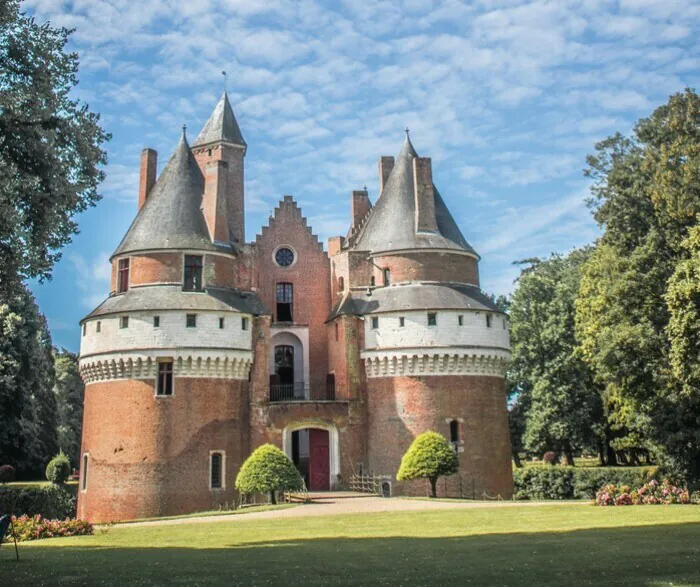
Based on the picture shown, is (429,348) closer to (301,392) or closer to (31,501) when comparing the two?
(301,392)

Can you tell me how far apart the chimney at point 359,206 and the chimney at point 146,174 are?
11711mm

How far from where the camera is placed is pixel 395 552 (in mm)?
15930

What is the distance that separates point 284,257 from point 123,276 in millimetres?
9406

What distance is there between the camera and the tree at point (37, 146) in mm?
17141

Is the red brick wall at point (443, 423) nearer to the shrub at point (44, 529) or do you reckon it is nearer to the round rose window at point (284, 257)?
the round rose window at point (284, 257)

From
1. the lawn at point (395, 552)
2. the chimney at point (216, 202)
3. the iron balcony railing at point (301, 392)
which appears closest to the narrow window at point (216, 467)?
the iron balcony railing at point (301, 392)

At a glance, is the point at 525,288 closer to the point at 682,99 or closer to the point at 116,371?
the point at 682,99

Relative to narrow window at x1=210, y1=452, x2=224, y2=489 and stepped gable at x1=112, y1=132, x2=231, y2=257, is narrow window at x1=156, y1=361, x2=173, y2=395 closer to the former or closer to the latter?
narrow window at x1=210, y1=452, x2=224, y2=489

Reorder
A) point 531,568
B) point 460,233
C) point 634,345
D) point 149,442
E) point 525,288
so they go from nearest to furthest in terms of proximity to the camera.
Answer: point 531,568 → point 634,345 → point 149,442 → point 460,233 → point 525,288

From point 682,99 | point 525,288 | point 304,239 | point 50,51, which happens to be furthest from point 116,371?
point 682,99

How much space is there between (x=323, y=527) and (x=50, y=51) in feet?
48.1

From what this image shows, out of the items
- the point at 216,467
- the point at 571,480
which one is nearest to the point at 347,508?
the point at 216,467

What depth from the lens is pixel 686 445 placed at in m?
34.2

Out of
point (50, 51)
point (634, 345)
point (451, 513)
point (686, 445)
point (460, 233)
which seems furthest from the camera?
point (460, 233)
